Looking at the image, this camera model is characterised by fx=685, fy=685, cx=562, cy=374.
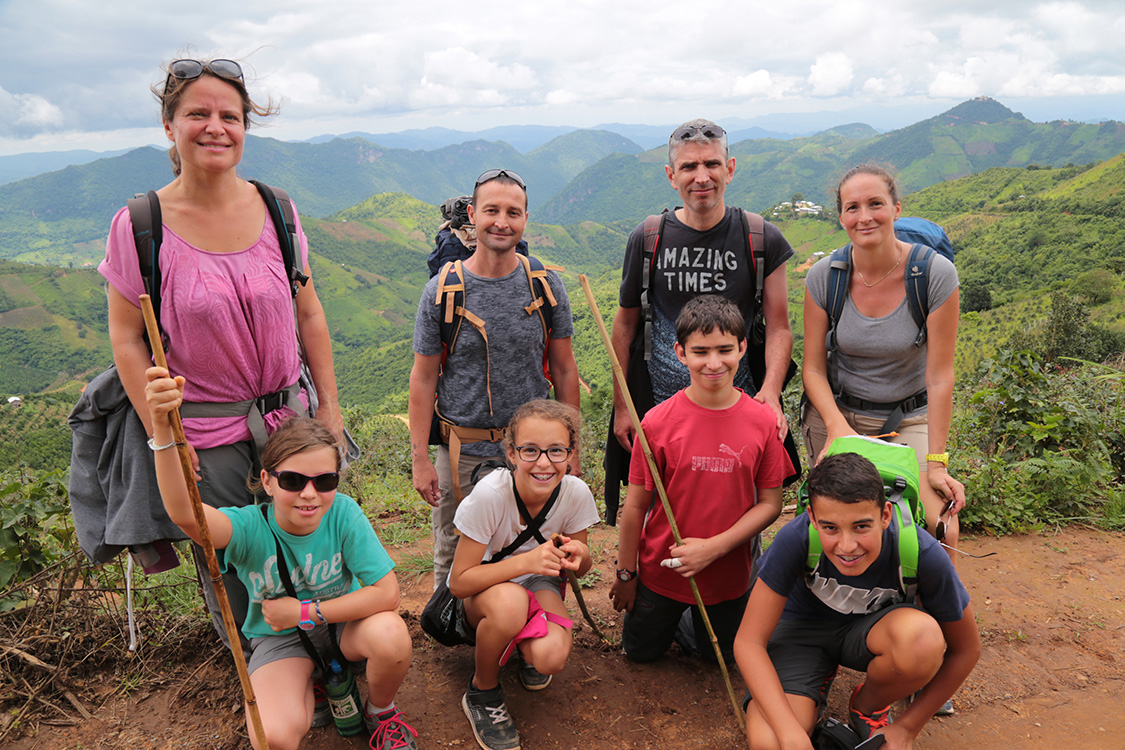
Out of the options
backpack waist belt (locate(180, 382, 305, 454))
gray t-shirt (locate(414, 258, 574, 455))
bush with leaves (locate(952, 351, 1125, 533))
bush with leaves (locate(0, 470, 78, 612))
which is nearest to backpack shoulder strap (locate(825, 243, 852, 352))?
gray t-shirt (locate(414, 258, 574, 455))

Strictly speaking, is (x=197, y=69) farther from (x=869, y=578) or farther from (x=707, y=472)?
(x=869, y=578)

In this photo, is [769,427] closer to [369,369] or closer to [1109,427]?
[1109,427]

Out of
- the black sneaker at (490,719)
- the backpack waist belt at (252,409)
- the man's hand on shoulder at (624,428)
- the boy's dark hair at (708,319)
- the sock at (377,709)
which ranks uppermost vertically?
the boy's dark hair at (708,319)

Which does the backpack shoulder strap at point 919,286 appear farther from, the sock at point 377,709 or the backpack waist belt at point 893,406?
the sock at point 377,709

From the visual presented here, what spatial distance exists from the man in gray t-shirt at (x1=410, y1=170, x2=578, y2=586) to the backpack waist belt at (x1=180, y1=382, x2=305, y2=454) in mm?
683

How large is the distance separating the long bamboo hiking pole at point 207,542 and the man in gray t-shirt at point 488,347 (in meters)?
1.23

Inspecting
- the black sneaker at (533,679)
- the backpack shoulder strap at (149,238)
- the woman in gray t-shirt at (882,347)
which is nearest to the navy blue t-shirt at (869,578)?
the woman in gray t-shirt at (882,347)

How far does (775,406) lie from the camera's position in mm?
3480

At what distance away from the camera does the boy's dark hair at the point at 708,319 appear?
2.98m

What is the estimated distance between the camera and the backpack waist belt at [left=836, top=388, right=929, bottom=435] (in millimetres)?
3406

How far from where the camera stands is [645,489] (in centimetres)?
321

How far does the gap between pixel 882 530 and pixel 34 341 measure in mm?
112081

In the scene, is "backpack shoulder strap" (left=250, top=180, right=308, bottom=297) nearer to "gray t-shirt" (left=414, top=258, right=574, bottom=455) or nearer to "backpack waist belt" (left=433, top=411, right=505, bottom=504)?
"gray t-shirt" (left=414, top=258, right=574, bottom=455)

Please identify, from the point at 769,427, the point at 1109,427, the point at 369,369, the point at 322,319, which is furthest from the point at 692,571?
the point at 369,369
